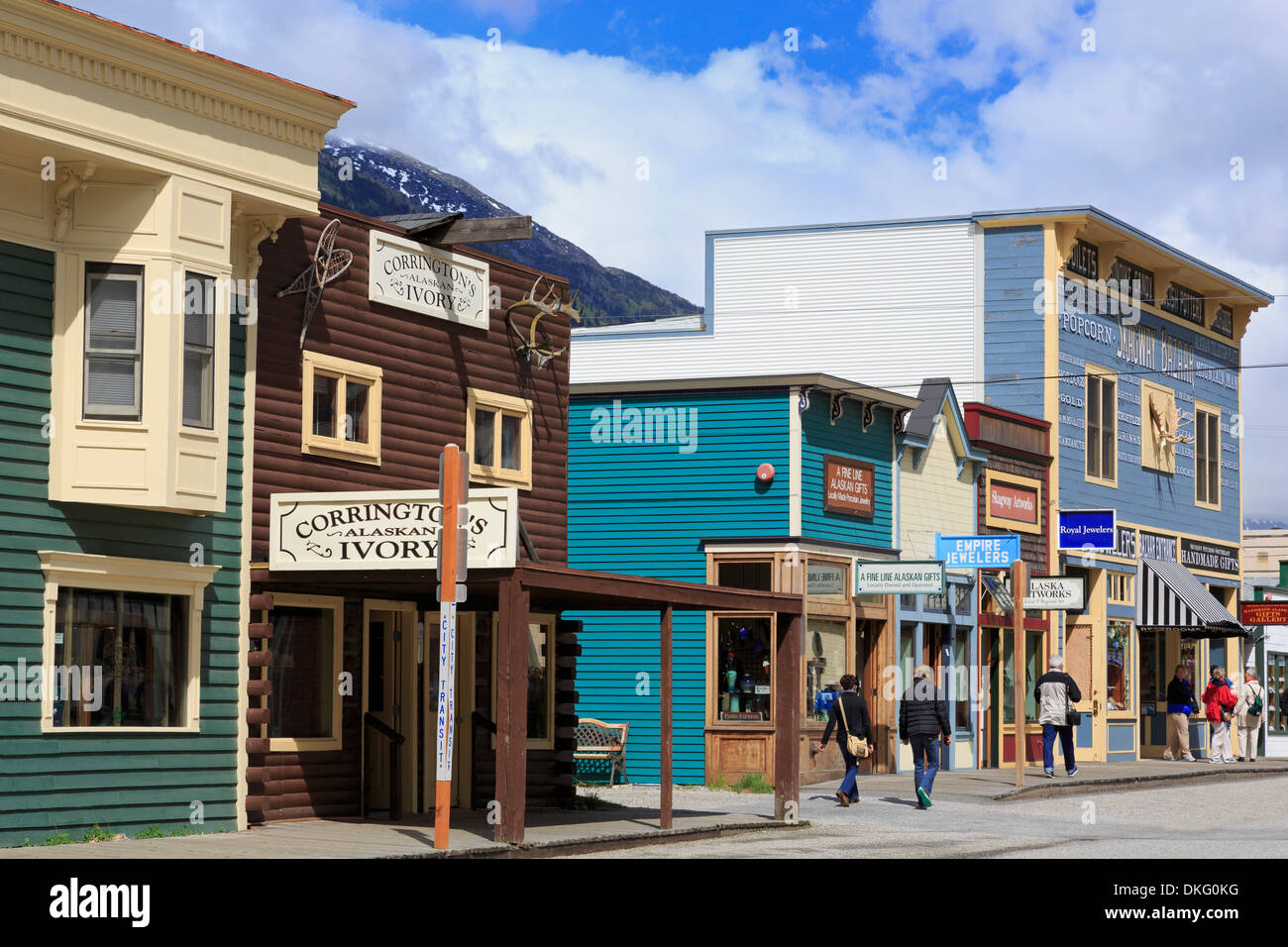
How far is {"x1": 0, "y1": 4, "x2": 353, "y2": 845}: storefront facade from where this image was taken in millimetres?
16219

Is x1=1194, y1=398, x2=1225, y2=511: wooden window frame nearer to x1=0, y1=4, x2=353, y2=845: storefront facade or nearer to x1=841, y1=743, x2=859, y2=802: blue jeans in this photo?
x1=841, y1=743, x2=859, y2=802: blue jeans

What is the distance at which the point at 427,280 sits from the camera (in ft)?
70.1

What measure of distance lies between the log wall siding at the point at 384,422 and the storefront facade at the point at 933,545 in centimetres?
894

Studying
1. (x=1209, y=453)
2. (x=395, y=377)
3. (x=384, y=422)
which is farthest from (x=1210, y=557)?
(x=384, y=422)

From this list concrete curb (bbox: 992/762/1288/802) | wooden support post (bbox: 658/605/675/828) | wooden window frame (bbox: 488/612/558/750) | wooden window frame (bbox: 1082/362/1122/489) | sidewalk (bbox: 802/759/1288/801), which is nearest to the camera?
wooden support post (bbox: 658/605/675/828)

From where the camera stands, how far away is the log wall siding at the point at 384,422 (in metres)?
19.1

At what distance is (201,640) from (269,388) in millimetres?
2772

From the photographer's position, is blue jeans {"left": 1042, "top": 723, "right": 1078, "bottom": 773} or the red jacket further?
the red jacket

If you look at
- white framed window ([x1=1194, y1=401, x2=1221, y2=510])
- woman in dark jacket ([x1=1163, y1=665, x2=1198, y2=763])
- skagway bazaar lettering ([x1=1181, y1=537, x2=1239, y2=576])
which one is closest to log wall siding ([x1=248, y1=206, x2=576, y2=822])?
woman in dark jacket ([x1=1163, y1=665, x2=1198, y2=763])

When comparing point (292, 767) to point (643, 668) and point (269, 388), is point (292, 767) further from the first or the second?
point (643, 668)

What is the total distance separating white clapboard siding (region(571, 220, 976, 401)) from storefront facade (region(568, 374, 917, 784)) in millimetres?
7832

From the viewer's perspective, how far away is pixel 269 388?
62.4 ft

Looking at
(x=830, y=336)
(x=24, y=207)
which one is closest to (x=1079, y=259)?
(x=830, y=336)

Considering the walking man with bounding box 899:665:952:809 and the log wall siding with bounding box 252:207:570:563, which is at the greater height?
the log wall siding with bounding box 252:207:570:563
